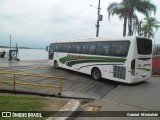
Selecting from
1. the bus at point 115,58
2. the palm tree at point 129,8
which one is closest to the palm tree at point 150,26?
the palm tree at point 129,8

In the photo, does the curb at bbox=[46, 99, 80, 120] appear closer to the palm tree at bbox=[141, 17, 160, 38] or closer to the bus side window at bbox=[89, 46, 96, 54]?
the bus side window at bbox=[89, 46, 96, 54]

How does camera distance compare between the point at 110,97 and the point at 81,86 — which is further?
the point at 81,86

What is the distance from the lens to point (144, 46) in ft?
42.5

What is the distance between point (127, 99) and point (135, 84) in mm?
3859

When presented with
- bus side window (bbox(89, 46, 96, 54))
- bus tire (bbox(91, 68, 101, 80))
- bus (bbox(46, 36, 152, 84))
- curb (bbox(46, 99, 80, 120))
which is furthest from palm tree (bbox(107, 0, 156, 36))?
curb (bbox(46, 99, 80, 120))

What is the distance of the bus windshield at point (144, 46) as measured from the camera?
41.3 ft

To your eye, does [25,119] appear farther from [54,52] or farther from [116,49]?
[54,52]

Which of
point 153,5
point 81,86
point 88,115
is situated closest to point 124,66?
point 81,86

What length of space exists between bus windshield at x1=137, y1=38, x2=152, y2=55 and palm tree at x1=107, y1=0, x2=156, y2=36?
13183 mm

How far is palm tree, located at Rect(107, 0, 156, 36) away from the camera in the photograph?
84.7 ft

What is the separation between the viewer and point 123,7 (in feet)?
86.5

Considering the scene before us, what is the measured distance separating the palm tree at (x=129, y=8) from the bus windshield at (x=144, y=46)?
13183 mm

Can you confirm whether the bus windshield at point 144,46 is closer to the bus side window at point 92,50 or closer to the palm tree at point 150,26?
the bus side window at point 92,50

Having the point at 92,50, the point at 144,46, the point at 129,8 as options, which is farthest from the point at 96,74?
the point at 129,8
